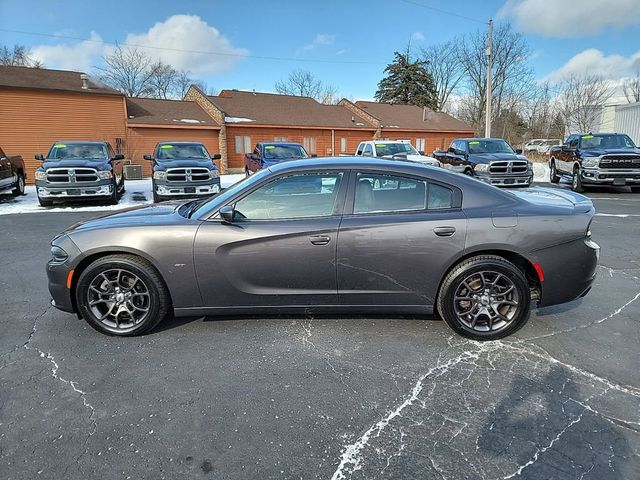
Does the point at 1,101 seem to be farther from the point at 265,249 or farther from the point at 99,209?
the point at 265,249

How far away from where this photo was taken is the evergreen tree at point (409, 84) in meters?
51.2

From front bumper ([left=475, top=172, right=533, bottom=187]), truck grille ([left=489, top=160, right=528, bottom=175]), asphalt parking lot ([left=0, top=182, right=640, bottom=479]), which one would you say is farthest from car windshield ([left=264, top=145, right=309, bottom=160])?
asphalt parking lot ([left=0, top=182, right=640, bottom=479])

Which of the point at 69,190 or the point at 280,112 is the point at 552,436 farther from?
the point at 280,112

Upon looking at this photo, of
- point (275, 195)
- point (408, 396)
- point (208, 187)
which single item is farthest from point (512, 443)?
point (208, 187)

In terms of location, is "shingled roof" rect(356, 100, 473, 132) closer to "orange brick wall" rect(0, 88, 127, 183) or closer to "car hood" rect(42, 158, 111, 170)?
"orange brick wall" rect(0, 88, 127, 183)

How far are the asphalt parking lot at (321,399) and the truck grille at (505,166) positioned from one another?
983cm

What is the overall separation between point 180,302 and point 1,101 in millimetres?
24141

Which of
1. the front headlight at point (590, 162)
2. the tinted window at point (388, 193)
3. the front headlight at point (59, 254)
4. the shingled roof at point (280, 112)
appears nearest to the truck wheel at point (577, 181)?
the front headlight at point (590, 162)

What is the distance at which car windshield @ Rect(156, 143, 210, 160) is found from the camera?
12633 mm

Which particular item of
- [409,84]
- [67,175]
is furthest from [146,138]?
[409,84]

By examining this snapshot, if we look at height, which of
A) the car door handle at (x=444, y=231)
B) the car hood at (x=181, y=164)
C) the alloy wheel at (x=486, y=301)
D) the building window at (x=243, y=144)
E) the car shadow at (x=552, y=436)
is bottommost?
the car shadow at (x=552, y=436)

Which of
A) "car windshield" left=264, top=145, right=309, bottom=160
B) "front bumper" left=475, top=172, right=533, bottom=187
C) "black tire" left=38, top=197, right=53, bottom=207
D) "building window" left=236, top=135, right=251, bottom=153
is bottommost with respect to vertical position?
"black tire" left=38, top=197, right=53, bottom=207

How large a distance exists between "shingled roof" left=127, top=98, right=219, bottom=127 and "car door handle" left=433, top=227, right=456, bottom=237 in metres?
24.9

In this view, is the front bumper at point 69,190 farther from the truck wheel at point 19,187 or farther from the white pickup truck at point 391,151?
the white pickup truck at point 391,151
